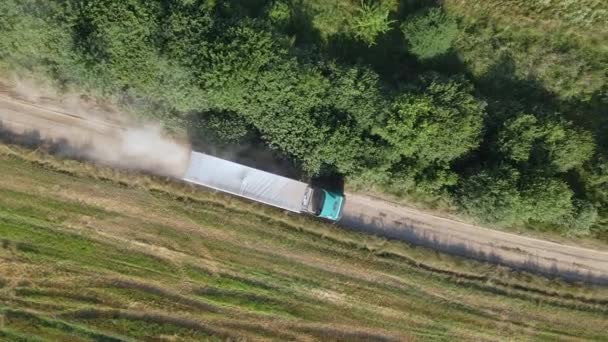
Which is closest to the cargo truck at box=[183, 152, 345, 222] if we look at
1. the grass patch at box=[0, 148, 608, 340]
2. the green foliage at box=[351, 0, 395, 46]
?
the grass patch at box=[0, 148, 608, 340]

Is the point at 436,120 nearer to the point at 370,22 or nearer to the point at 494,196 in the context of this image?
the point at 494,196

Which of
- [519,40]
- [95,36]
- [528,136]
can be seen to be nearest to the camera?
[95,36]

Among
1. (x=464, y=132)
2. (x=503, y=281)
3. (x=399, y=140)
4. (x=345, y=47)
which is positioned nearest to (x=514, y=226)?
(x=503, y=281)

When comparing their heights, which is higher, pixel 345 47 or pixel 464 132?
pixel 345 47

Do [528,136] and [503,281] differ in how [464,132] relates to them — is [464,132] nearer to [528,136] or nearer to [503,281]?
[528,136]

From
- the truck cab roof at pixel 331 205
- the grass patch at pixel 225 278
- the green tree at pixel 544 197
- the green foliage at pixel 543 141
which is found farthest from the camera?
the grass patch at pixel 225 278

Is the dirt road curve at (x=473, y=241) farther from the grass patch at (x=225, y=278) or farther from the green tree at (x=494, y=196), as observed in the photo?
the green tree at (x=494, y=196)

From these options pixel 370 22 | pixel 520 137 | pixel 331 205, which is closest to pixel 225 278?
pixel 331 205

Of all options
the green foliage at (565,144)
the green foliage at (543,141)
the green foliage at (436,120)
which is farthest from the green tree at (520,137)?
the green foliage at (436,120)

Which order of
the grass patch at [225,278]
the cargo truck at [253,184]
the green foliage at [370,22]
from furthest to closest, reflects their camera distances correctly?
the grass patch at [225,278] < the green foliage at [370,22] < the cargo truck at [253,184]
